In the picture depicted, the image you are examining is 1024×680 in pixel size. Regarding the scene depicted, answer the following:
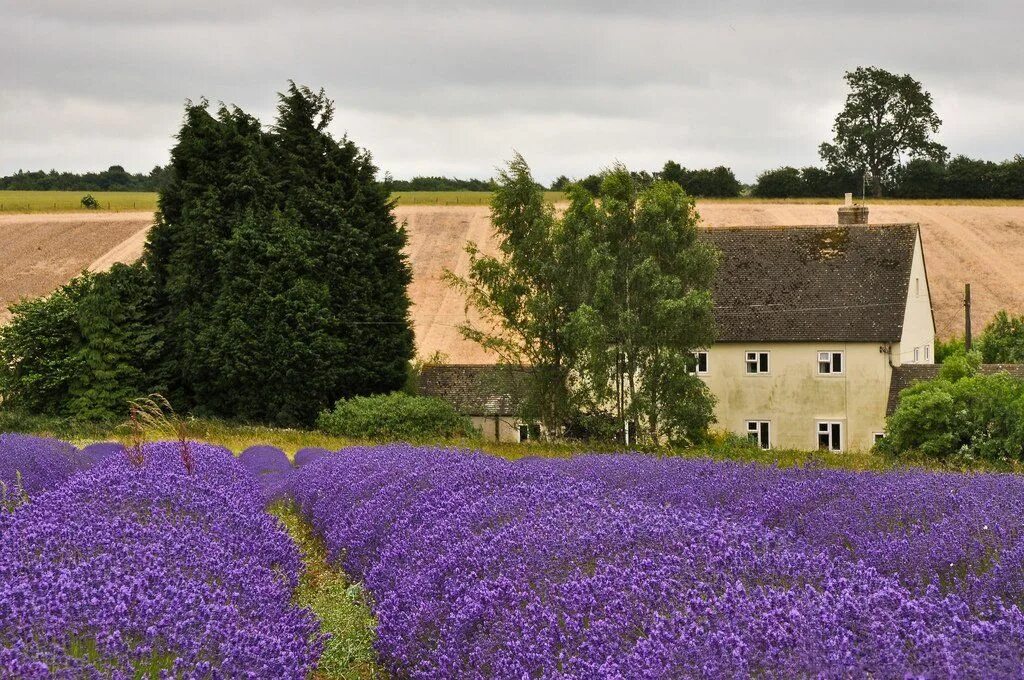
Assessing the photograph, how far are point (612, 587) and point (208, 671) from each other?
5.76 ft

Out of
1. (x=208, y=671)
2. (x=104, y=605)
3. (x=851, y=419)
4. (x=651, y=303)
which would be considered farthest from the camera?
(x=851, y=419)

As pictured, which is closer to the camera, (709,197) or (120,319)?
(120,319)

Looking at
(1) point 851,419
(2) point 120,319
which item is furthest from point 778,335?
(2) point 120,319

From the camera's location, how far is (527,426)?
3950 centimetres

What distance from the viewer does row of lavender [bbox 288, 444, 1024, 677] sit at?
4.47 metres

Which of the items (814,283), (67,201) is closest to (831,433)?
(814,283)

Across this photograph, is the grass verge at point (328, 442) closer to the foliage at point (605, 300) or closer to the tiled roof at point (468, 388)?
the foliage at point (605, 300)

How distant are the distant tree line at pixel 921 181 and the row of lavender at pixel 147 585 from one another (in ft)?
265

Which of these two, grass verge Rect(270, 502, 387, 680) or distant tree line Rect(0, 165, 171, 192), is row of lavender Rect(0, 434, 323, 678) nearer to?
grass verge Rect(270, 502, 387, 680)

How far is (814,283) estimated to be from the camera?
4606 cm

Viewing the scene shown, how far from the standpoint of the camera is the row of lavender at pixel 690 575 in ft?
14.7

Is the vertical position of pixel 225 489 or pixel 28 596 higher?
pixel 28 596

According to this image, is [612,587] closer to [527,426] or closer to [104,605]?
[104,605]

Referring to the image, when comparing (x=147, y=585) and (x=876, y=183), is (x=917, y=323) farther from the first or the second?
(x=147, y=585)
